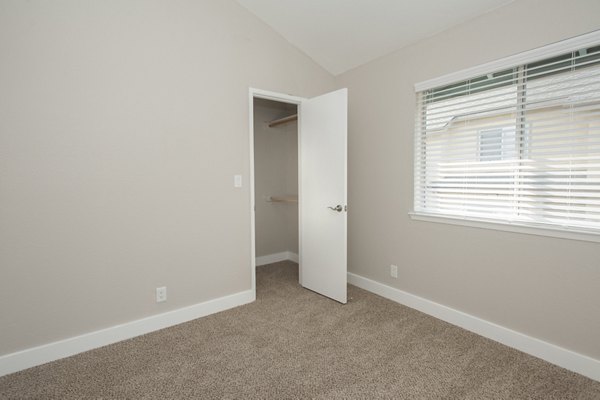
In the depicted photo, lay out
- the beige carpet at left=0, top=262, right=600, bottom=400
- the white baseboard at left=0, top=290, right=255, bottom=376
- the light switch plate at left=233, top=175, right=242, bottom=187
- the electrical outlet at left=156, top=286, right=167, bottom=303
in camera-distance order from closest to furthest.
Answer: the beige carpet at left=0, top=262, right=600, bottom=400
the white baseboard at left=0, top=290, right=255, bottom=376
the electrical outlet at left=156, top=286, right=167, bottom=303
the light switch plate at left=233, top=175, right=242, bottom=187

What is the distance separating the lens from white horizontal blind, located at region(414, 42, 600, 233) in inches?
74.9

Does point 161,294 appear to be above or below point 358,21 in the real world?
below

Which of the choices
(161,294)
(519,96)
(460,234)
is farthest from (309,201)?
(519,96)

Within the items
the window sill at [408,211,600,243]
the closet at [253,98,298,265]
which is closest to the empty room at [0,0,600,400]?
the window sill at [408,211,600,243]

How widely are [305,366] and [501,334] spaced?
59.1 inches

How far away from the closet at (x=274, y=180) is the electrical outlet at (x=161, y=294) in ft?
6.18

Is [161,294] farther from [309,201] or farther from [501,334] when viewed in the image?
[501,334]

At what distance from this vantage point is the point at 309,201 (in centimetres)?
332

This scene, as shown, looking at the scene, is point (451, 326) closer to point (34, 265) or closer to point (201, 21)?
point (34, 265)

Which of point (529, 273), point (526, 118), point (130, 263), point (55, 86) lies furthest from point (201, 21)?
point (529, 273)

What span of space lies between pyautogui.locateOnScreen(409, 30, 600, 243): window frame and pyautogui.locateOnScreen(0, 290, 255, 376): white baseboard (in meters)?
2.06

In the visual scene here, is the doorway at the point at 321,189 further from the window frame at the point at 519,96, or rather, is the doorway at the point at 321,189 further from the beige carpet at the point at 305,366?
the window frame at the point at 519,96

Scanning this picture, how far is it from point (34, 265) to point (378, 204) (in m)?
2.87

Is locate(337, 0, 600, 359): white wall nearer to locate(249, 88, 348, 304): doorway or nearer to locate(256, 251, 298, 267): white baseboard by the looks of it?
locate(249, 88, 348, 304): doorway
